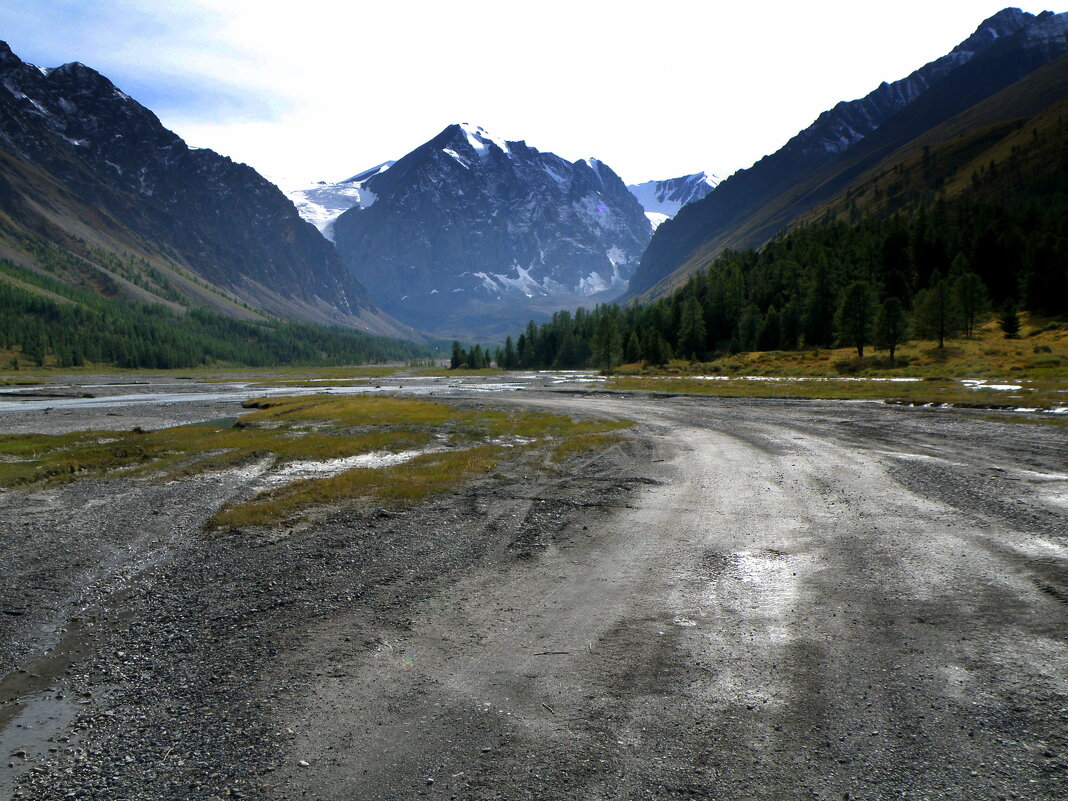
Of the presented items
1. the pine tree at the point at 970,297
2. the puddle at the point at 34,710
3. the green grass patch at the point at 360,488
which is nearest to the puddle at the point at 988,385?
the pine tree at the point at 970,297

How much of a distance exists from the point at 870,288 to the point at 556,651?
340 feet

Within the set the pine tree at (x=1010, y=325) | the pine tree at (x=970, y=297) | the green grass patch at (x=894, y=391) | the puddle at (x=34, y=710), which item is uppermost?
the pine tree at (x=970, y=297)

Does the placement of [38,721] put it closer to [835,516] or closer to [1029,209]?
[835,516]

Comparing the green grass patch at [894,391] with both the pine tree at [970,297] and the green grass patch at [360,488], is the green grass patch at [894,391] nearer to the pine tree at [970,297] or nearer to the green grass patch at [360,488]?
the pine tree at [970,297]

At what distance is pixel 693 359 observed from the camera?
128250mm

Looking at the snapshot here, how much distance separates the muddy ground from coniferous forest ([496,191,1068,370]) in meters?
83.1

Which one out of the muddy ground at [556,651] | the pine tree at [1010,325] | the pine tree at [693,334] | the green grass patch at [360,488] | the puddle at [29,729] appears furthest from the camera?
the pine tree at [693,334]

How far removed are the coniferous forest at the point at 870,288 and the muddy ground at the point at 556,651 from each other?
83.1m

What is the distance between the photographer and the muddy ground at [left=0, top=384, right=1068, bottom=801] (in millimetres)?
6254

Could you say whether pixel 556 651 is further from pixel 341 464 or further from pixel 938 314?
pixel 938 314

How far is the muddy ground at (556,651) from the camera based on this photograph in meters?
6.25

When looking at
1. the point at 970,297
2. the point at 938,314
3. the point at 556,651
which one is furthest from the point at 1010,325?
the point at 556,651

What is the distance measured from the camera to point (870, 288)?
308 ft

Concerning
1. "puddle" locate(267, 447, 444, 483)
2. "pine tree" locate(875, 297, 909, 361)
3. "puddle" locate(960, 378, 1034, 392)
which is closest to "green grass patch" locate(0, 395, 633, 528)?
"puddle" locate(267, 447, 444, 483)
